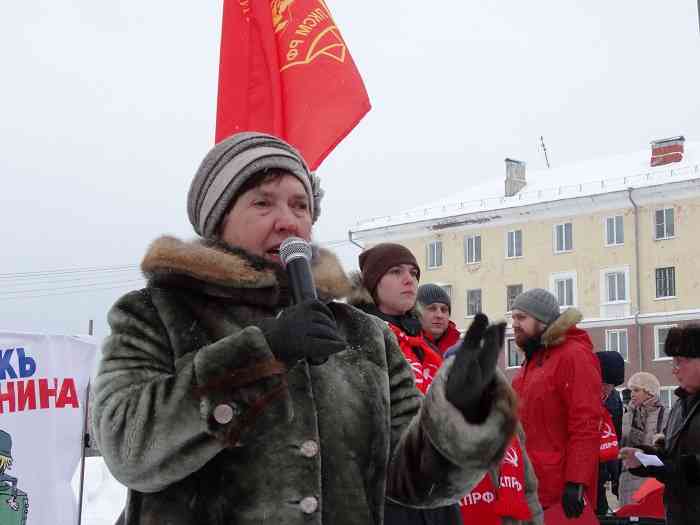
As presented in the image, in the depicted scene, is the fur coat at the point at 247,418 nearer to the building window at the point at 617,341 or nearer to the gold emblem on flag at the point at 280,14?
the gold emblem on flag at the point at 280,14

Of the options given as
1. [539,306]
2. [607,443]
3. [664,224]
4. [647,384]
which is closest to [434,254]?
[664,224]

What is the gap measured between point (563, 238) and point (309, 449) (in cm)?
3912

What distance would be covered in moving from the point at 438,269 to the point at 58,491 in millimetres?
37972

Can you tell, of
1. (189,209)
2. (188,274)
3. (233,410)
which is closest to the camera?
(233,410)

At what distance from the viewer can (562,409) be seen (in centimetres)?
547

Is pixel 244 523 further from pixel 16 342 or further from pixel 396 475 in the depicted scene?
pixel 16 342

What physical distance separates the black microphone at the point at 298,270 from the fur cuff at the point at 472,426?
25 cm

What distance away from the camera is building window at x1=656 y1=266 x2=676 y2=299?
3719 cm

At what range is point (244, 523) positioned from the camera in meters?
1.89

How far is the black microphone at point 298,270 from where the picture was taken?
192 centimetres

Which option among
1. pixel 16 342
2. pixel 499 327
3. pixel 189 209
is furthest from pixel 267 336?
pixel 16 342

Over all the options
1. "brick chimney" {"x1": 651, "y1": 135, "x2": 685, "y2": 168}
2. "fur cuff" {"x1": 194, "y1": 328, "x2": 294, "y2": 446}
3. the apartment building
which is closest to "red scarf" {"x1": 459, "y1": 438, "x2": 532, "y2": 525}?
"fur cuff" {"x1": 194, "y1": 328, "x2": 294, "y2": 446}

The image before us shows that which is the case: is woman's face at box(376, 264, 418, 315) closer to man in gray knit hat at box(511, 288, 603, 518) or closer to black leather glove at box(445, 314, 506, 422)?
man in gray knit hat at box(511, 288, 603, 518)

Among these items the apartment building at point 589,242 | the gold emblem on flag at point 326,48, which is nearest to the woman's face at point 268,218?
the gold emblem on flag at point 326,48
